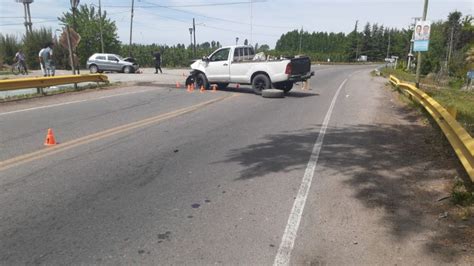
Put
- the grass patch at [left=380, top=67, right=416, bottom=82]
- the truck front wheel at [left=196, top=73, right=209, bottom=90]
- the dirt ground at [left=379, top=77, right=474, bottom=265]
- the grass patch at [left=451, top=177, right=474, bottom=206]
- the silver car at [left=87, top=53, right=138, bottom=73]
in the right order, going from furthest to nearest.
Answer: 1. the silver car at [left=87, top=53, right=138, bottom=73]
2. the grass patch at [left=380, top=67, right=416, bottom=82]
3. the truck front wheel at [left=196, top=73, right=209, bottom=90]
4. the grass patch at [left=451, top=177, right=474, bottom=206]
5. the dirt ground at [left=379, top=77, right=474, bottom=265]

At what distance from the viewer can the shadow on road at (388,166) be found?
4.09 meters

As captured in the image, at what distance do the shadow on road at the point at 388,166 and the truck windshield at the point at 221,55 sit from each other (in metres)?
9.17

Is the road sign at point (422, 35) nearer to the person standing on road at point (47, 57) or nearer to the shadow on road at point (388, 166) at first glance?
the shadow on road at point (388, 166)

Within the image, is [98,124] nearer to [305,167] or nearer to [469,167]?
[305,167]

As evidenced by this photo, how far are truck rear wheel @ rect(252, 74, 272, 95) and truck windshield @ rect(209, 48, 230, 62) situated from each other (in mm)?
1838

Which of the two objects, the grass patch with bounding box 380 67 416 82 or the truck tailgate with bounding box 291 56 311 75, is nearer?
the truck tailgate with bounding box 291 56 311 75

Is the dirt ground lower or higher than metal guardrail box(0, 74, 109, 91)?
lower

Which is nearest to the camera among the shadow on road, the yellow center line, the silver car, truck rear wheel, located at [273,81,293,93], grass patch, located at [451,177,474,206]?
the shadow on road

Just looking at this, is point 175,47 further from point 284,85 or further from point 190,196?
point 190,196

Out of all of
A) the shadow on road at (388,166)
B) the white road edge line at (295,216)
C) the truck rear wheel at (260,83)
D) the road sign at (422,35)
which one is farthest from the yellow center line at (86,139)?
the road sign at (422,35)

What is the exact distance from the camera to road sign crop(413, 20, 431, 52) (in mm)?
16469

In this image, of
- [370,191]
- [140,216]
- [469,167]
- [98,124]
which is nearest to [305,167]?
[370,191]

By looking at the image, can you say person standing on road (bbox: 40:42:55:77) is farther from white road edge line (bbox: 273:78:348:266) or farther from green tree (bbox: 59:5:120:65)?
green tree (bbox: 59:5:120:65)

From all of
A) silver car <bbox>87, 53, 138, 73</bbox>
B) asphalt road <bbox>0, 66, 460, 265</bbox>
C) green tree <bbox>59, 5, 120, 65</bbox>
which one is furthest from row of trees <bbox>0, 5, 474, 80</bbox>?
asphalt road <bbox>0, 66, 460, 265</bbox>
